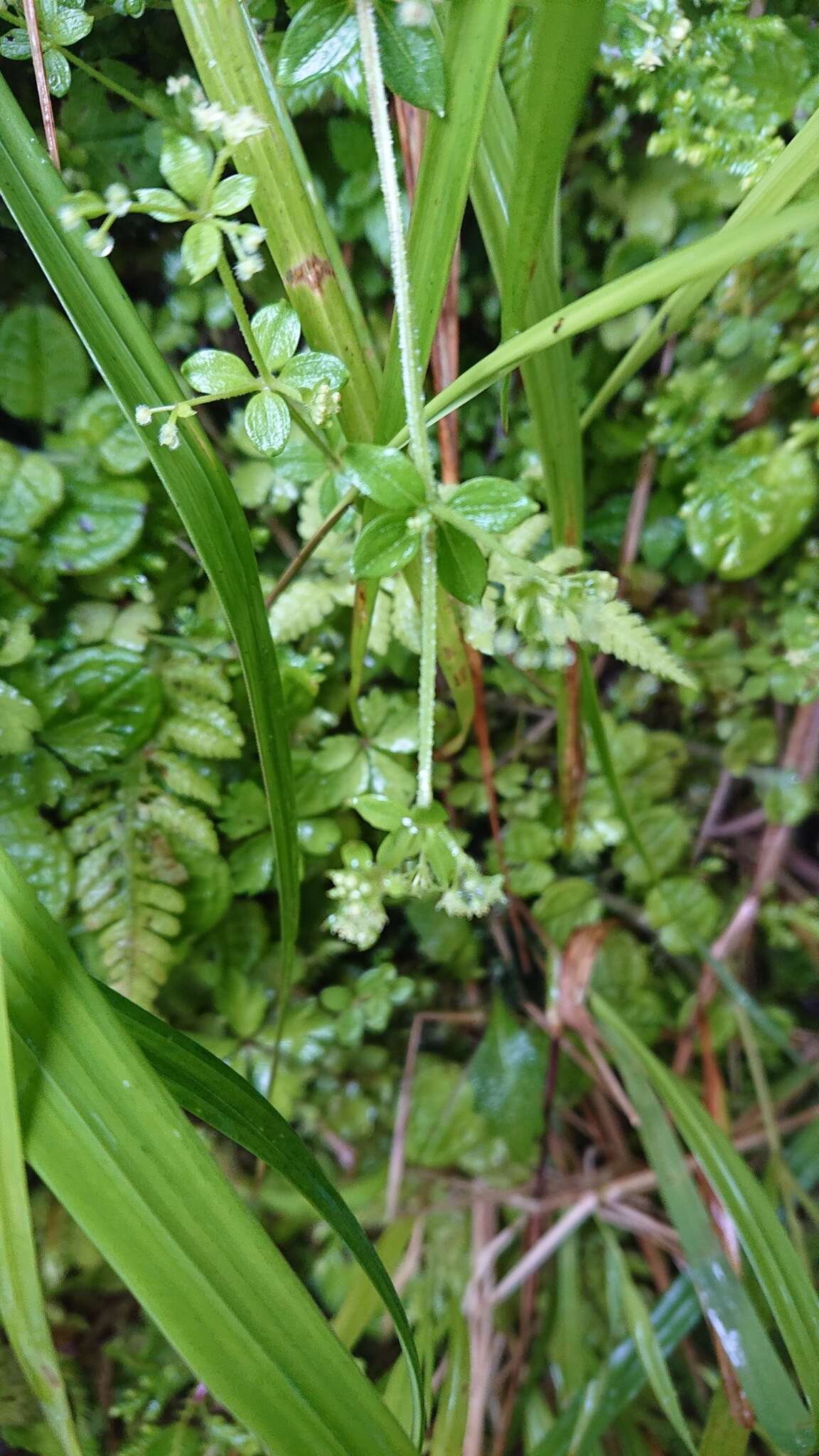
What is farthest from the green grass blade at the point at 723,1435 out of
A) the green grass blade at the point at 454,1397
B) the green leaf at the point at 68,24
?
the green leaf at the point at 68,24

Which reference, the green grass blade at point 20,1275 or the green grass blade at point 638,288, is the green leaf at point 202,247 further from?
the green grass blade at point 20,1275

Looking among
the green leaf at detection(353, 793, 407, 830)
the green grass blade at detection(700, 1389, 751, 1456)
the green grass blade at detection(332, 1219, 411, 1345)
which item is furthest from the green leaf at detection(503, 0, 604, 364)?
the green grass blade at detection(700, 1389, 751, 1456)

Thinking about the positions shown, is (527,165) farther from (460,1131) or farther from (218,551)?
(460,1131)

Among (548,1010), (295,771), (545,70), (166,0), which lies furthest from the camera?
(548,1010)

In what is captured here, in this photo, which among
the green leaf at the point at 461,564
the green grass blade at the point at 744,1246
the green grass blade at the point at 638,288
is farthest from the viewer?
the green grass blade at the point at 744,1246

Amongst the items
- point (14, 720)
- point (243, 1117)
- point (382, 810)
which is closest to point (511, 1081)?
point (243, 1117)

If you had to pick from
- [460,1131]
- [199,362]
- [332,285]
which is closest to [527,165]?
[332,285]
